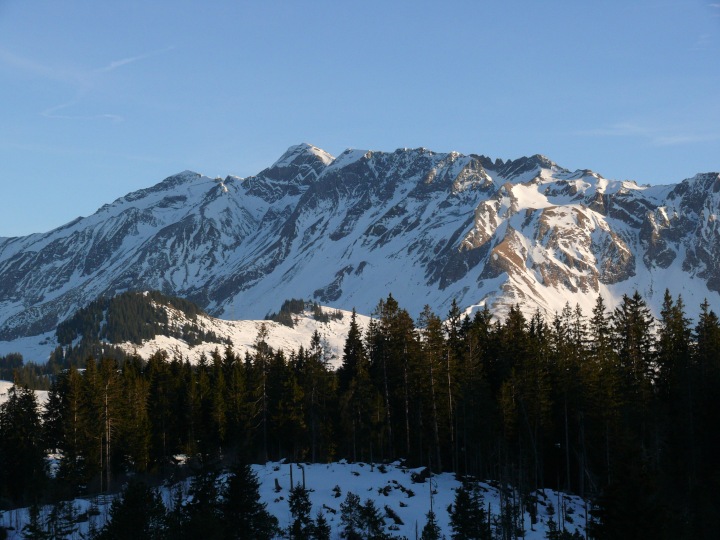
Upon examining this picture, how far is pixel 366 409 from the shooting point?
274 feet

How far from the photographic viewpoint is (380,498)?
68938 mm

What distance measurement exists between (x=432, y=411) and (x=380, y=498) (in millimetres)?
12334

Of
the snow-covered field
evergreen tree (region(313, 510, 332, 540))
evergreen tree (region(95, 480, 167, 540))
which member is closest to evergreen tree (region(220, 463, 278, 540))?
evergreen tree (region(313, 510, 332, 540))

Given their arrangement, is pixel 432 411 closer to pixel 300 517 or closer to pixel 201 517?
pixel 300 517

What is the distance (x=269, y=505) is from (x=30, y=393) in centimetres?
3281

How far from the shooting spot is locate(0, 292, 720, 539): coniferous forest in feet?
232

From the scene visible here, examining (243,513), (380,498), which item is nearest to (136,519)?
(243,513)

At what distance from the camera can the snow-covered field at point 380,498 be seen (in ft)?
215

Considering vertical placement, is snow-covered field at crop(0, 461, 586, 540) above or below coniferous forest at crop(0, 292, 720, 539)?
below

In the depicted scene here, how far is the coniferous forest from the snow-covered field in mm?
2682

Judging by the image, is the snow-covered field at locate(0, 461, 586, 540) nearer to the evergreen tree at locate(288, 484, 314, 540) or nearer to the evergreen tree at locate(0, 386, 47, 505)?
the evergreen tree at locate(288, 484, 314, 540)

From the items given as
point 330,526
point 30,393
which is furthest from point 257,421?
point 330,526

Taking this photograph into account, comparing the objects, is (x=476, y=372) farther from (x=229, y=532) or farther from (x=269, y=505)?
(x=229, y=532)

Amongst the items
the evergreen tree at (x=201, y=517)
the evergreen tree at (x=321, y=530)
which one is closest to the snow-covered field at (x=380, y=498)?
the evergreen tree at (x=321, y=530)
